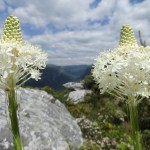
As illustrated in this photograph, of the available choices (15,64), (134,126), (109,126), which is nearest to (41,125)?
(134,126)

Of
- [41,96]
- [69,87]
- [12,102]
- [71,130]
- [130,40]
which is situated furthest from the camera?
[69,87]

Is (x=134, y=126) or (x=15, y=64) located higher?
(x=15, y=64)

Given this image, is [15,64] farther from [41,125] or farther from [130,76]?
[41,125]

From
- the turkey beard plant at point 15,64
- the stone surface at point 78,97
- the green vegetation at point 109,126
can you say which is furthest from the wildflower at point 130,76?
the stone surface at point 78,97

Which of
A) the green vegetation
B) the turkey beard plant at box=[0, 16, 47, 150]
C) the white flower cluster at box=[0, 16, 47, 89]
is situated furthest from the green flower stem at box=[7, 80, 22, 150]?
the green vegetation

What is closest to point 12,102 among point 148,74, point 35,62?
point 35,62

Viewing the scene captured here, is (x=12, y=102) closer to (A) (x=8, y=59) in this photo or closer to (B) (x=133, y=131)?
(A) (x=8, y=59)

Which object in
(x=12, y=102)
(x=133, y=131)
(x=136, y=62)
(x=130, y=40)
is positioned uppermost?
(x=130, y=40)

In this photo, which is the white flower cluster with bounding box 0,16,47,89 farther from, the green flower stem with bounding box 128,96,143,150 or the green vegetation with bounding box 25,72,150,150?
the green vegetation with bounding box 25,72,150,150
